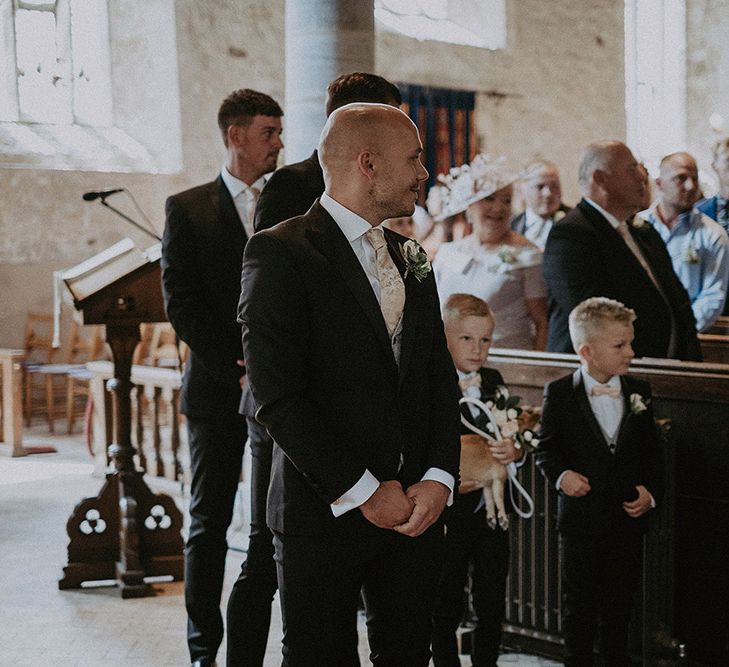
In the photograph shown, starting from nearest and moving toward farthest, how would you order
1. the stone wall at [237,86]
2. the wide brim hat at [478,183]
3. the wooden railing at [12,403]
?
the wide brim hat at [478,183], the wooden railing at [12,403], the stone wall at [237,86]

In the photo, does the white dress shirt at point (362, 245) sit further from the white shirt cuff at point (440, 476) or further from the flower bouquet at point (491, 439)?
the flower bouquet at point (491, 439)

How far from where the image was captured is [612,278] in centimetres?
395

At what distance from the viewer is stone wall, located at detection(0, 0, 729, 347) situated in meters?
11.4

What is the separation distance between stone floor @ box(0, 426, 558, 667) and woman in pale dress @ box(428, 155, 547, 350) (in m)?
1.52

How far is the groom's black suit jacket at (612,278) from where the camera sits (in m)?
3.93

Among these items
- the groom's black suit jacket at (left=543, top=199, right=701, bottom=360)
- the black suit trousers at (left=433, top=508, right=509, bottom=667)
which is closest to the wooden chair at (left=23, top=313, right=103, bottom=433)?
the groom's black suit jacket at (left=543, top=199, right=701, bottom=360)

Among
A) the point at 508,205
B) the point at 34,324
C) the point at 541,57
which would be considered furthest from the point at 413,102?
the point at 508,205

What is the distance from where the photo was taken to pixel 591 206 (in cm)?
401

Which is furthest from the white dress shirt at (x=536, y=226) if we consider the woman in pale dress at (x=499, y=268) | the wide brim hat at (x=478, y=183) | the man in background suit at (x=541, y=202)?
the woman in pale dress at (x=499, y=268)

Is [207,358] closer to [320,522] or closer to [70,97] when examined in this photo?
[320,522]

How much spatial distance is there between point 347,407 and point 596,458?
1.34 m

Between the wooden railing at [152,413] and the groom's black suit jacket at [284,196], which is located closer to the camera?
the groom's black suit jacket at [284,196]

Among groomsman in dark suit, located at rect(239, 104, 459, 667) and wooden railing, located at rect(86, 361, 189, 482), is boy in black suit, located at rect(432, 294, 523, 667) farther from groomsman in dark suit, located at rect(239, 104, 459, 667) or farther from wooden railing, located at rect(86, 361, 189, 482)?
wooden railing, located at rect(86, 361, 189, 482)

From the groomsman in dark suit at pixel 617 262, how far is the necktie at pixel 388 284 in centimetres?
173
